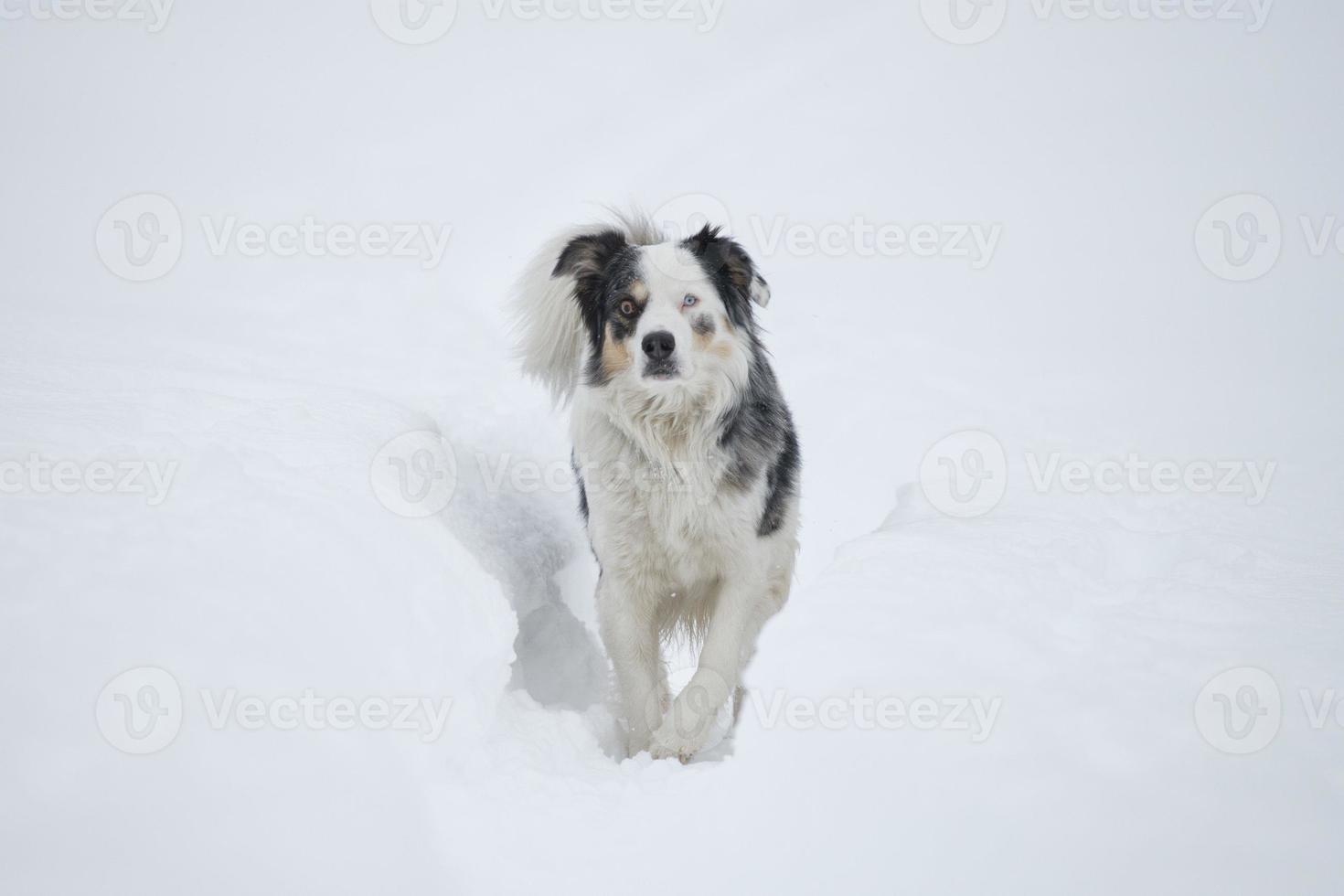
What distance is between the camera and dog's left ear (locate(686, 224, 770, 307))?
4.04 meters

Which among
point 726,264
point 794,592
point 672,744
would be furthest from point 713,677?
point 726,264

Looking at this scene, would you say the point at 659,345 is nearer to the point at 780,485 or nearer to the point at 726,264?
the point at 726,264

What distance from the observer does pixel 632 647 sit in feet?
12.6

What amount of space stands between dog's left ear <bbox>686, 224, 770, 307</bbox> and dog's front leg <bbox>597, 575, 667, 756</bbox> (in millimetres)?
1431

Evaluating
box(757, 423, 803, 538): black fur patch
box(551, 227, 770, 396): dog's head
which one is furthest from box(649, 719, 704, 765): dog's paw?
box(551, 227, 770, 396): dog's head

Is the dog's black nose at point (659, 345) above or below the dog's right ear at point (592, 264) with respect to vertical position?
below

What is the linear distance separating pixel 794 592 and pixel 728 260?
1967 mm

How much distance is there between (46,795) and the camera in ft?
6.35

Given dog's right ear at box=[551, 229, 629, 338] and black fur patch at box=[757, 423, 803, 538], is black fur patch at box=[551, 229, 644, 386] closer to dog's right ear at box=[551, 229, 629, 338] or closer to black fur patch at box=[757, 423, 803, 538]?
dog's right ear at box=[551, 229, 629, 338]

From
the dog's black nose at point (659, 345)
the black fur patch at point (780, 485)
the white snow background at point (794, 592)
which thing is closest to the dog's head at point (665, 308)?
the dog's black nose at point (659, 345)

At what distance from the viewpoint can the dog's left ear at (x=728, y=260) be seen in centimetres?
404

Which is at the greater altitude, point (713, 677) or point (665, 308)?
point (665, 308)

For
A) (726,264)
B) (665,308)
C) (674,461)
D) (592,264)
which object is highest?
(726,264)

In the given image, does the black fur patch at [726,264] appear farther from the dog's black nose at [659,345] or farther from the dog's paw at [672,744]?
the dog's paw at [672,744]
